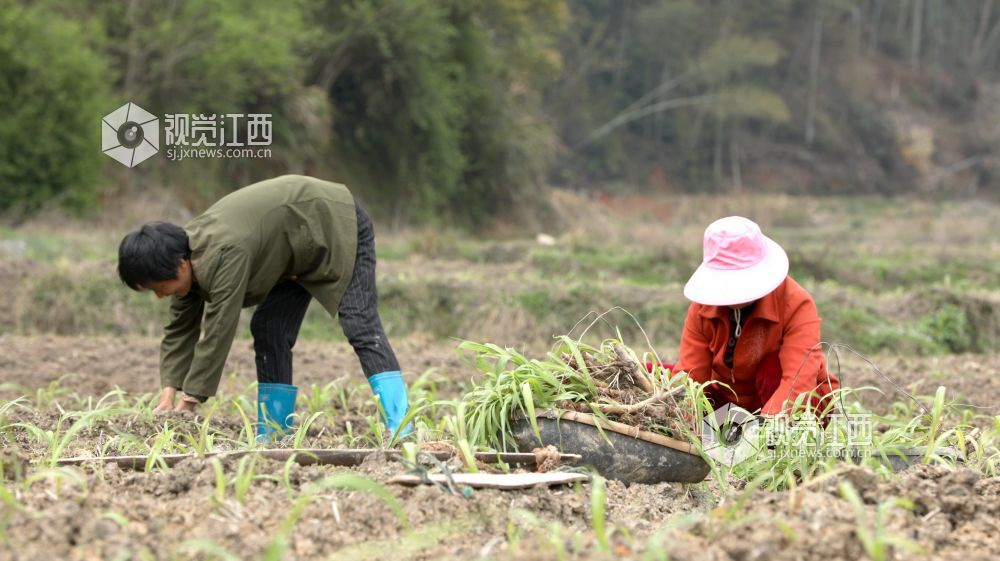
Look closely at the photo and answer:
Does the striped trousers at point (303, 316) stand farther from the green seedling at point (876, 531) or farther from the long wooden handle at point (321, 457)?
the green seedling at point (876, 531)

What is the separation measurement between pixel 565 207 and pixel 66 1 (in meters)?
13.9

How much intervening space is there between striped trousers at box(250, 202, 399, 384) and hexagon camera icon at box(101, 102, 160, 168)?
7555 mm

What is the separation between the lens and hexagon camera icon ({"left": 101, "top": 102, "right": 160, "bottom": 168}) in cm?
1288

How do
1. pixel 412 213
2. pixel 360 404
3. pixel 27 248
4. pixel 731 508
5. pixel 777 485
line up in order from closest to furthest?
pixel 731 508 < pixel 777 485 < pixel 360 404 < pixel 27 248 < pixel 412 213

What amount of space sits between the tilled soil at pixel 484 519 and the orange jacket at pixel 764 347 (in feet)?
1.79

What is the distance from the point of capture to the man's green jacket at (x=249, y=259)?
14.0ft

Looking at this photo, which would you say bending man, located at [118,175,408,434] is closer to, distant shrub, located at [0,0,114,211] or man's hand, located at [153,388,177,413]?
man's hand, located at [153,388,177,413]

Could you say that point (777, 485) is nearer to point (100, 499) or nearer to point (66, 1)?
point (100, 499)

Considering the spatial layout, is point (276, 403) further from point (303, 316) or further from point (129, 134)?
point (129, 134)

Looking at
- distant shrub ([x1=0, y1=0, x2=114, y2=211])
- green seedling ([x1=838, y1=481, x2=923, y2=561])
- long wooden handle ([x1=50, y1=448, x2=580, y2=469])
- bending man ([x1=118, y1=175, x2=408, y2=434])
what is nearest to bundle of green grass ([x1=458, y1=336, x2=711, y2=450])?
long wooden handle ([x1=50, y1=448, x2=580, y2=469])

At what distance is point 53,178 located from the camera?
15641 millimetres


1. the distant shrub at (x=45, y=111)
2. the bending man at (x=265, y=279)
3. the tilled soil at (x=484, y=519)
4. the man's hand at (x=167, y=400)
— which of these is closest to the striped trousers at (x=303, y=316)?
the bending man at (x=265, y=279)

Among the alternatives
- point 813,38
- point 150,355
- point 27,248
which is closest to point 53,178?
point 27,248

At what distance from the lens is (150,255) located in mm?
Answer: 4070
